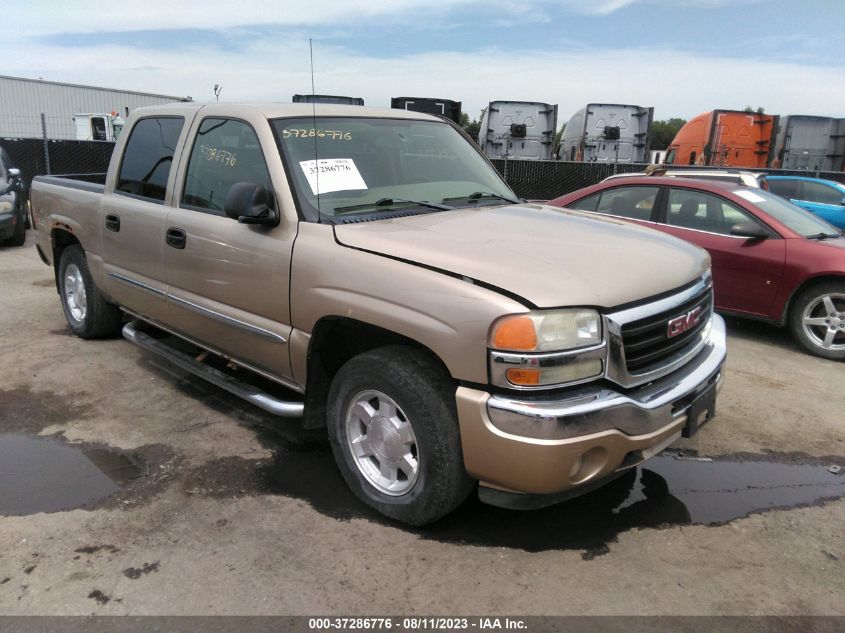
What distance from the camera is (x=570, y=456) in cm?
249

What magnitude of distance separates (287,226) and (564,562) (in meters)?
2.04

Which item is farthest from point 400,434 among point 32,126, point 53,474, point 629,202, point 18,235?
point 32,126

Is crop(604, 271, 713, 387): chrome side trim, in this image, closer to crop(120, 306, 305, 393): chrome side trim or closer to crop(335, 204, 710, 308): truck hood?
crop(335, 204, 710, 308): truck hood

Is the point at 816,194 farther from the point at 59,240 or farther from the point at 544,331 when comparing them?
the point at 59,240

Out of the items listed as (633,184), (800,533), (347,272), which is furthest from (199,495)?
(633,184)

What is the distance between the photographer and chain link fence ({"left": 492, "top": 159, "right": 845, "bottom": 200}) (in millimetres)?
13992

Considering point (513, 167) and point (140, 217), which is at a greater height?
point (140, 217)

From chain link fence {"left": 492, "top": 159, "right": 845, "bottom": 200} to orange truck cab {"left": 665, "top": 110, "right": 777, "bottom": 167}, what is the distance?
2.58 meters

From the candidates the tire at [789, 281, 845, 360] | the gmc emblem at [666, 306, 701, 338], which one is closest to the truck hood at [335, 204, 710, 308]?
the gmc emblem at [666, 306, 701, 338]

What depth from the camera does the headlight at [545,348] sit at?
2.46 metres

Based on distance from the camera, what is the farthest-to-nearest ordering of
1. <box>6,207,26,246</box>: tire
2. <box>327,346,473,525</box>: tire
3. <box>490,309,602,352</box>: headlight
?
1. <box>6,207,26,246</box>: tire
2. <box>327,346,473,525</box>: tire
3. <box>490,309,602,352</box>: headlight

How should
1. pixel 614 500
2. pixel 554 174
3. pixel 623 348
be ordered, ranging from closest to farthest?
pixel 623 348 < pixel 614 500 < pixel 554 174

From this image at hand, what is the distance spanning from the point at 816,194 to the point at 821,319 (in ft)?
19.1

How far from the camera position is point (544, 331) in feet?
8.14
